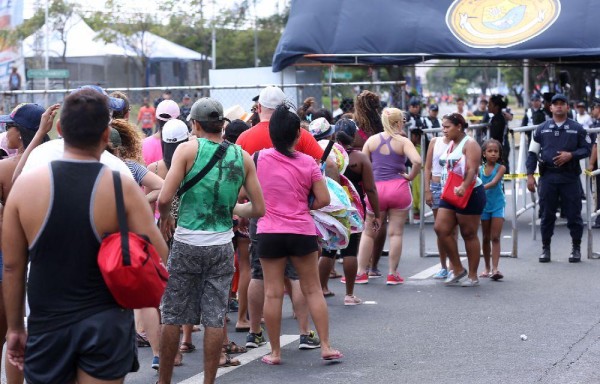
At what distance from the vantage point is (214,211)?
6.42 m

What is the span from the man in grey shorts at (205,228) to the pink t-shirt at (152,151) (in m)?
2.03

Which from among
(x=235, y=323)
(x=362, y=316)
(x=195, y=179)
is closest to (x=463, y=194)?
(x=362, y=316)

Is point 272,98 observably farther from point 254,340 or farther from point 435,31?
point 435,31

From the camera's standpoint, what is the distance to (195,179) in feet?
20.8

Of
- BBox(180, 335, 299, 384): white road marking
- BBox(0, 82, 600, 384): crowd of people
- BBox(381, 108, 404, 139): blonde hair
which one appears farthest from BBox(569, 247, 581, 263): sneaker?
BBox(180, 335, 299, 384): white road marking

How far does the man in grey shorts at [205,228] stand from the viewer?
6332 mm

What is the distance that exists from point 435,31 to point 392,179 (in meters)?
5.44

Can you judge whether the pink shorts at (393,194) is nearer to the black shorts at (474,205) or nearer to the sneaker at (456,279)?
the black shorts at (474,205)

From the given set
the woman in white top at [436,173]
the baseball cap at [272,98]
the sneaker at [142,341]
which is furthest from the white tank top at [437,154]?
the sneaker at [142,341]

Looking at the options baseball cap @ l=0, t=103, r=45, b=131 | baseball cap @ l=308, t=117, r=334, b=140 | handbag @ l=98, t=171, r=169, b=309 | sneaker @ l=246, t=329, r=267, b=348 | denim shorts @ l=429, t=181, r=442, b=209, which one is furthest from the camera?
denim shorts @ l=429, t=181, r=442, b=209

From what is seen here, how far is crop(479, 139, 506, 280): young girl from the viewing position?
11.3m

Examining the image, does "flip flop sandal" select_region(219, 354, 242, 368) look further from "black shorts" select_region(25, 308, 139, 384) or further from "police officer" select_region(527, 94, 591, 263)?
"police officer" select_region(527, 94, 591, 263)

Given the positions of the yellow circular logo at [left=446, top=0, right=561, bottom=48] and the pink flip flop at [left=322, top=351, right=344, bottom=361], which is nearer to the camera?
the pink flip flop at [left=322, top=351, right=344, bottom=361]

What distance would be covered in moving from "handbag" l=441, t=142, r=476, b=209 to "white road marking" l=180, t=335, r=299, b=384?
2.78 meters
